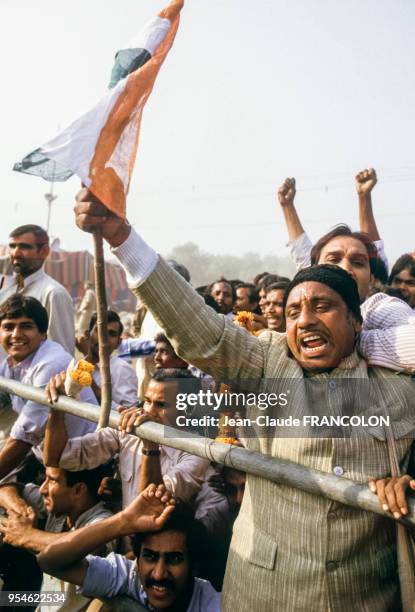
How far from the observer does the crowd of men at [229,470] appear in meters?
1.68

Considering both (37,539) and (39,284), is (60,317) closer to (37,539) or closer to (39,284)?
(39,284)

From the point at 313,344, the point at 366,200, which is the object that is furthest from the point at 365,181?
the point at 313,344

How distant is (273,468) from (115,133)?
1164 millimetres

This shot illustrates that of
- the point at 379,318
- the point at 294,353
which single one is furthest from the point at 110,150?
the point at 379,318

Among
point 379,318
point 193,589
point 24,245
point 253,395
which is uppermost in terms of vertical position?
point 24,245

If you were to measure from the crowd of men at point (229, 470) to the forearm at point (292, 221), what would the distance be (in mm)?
249

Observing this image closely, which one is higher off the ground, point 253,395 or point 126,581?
point 253,395

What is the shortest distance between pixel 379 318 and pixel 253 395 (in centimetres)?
64

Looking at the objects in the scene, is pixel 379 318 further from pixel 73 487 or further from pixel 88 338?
pixel 88 338

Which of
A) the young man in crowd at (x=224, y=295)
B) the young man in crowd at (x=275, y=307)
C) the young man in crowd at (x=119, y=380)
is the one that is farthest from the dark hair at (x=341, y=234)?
the young man in crowd at (x=224, y=295)

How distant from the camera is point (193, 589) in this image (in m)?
2.41

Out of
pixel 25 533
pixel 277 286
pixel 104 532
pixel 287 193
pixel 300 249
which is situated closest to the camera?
pixel 104 532

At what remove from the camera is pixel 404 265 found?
161 inches

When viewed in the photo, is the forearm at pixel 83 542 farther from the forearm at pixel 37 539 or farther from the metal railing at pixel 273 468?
the metal railing at pixel 273 468
